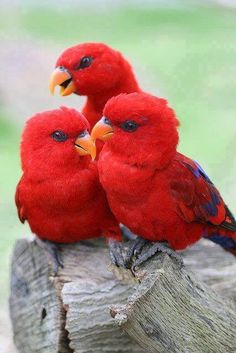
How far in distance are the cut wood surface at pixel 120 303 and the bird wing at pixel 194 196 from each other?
0.26m

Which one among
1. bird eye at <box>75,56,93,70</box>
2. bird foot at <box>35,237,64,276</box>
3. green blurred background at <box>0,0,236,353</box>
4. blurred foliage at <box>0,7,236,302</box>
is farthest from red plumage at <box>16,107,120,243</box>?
green blurred background at <box>0,0,236,353</box>

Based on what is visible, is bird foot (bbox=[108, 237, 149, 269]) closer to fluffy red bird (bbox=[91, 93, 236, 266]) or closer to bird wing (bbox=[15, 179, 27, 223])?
fluffy red bird (bbox=[91, 93, 236, 266])

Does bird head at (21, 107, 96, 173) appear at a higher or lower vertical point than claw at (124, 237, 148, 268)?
A: higher

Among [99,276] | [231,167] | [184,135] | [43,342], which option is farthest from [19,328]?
[184,135]

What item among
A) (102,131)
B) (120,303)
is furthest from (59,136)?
(120,303)

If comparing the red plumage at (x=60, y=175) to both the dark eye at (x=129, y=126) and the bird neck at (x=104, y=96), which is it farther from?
the bird neck at (x=104, y=96)

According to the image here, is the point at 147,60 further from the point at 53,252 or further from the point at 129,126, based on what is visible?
the point at 129,126

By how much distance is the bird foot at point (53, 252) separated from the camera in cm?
418

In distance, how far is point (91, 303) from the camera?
395cm

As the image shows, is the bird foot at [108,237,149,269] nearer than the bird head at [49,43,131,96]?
Yes

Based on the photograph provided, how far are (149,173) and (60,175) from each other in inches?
20.5

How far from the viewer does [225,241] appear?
4.06 m

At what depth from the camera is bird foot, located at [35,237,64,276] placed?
4184 mm

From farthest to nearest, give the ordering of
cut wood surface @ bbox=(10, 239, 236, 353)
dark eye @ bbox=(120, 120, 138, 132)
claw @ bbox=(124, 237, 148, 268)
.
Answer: claw @ bbox=(124, 237, 148, 268) → dark eye @ bbox=(120, 120, 138, 132) → cut wood surface @ bbox=(10, 239, 236, 353)
